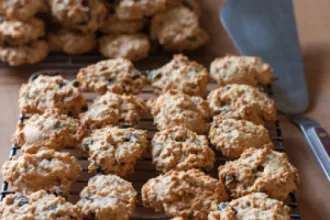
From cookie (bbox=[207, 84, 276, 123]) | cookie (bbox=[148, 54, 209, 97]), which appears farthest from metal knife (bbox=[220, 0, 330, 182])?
cookie (bbox=[148, 54, 209, 97])

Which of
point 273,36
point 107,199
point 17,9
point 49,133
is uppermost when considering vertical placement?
point 17,9

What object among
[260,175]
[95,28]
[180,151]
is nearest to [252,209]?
[260,175]

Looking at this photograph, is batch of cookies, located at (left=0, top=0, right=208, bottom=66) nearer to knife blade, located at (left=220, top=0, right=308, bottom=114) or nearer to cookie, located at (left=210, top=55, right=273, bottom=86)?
knife blade, located at (left=220, top=0, right=308, bottom=114)

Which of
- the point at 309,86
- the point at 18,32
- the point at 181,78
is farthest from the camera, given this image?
the point at 309,86

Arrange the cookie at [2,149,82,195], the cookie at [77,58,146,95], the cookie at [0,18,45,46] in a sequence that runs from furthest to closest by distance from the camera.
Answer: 1. the cookie at [0,18,45,46]
2. the cookie at [77,58,146,95]
3. the cookie at [2,149,82,195]

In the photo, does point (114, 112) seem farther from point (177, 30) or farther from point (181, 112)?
point (177, 30)

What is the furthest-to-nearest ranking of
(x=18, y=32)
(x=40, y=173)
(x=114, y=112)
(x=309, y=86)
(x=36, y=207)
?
(x=309, y=86)
(x=18, y=32)
(x=114, y=112)
(x=40, y=173)
(x=36, y=207)
